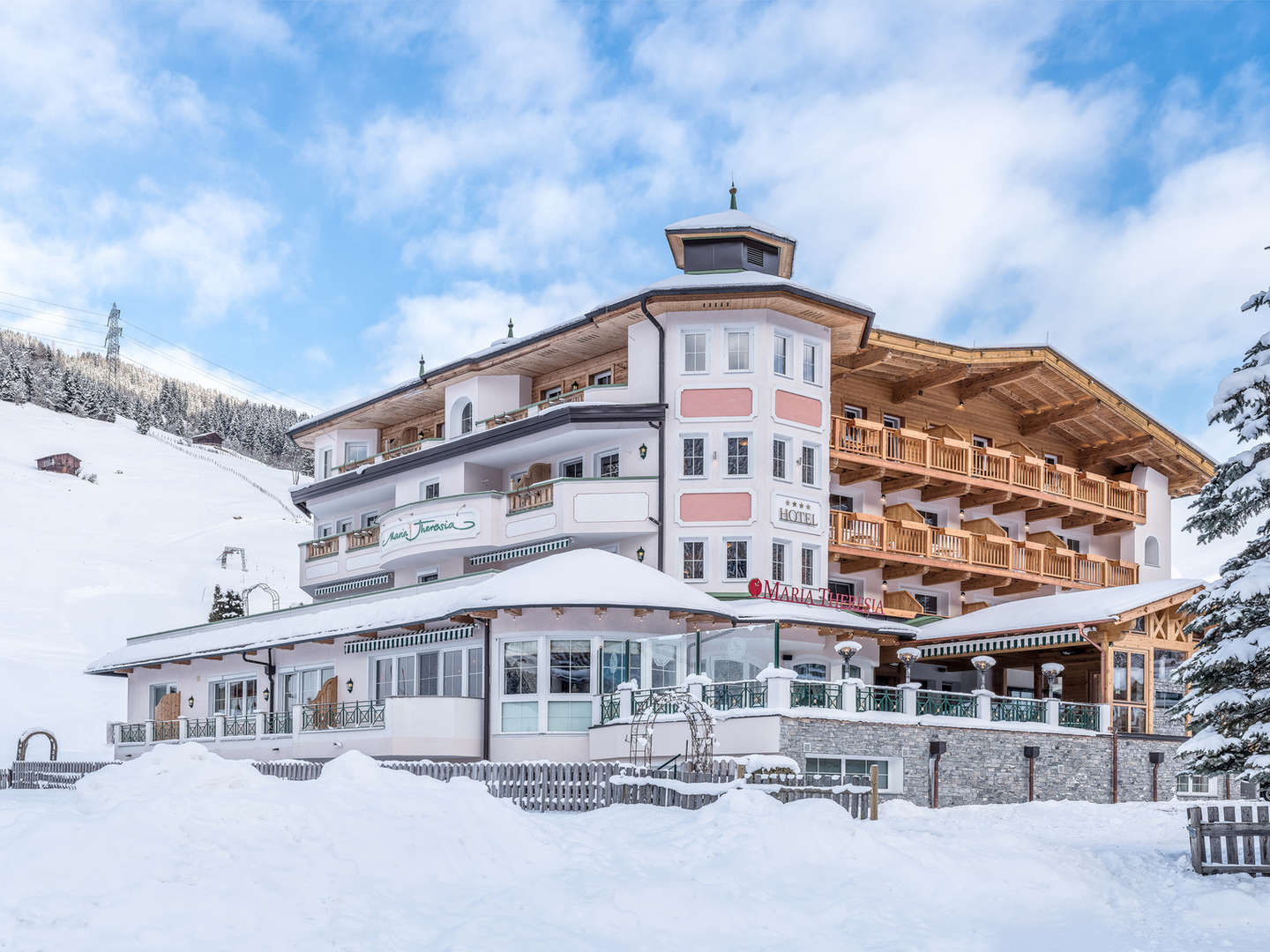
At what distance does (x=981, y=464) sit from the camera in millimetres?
42188

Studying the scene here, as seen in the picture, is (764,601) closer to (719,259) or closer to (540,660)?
(540,660)

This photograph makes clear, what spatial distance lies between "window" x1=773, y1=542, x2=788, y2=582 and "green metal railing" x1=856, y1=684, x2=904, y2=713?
22.1 ft

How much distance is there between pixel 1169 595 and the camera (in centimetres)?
3450

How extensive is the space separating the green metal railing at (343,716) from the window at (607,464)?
9488 mm

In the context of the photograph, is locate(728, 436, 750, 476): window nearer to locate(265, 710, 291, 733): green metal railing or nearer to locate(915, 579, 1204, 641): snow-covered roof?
locate(915, 579, 1204, 641): snow-covered roof

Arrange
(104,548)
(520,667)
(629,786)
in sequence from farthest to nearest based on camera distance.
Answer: (104,548)
(520,667)
(629,786)

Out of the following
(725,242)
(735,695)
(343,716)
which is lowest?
(343,716)

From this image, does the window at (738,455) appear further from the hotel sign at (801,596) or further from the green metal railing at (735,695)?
the green metal railing at (735,695)

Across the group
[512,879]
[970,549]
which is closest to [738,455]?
[970,549]

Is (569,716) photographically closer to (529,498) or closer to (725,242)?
(529,498)

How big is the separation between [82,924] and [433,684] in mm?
24861

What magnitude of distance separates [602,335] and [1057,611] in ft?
47.9

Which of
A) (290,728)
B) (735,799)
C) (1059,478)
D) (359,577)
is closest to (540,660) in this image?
(290,728)

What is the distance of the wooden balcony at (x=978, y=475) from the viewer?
39.6 m
